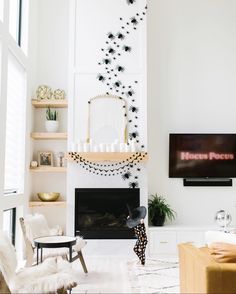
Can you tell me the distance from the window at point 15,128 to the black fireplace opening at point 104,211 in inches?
38.3

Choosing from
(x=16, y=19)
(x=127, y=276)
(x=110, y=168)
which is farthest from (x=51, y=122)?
(x=127, y=276)

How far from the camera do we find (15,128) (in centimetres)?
521

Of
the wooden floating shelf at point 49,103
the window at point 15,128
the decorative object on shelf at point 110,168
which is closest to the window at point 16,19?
the window at point 15,128

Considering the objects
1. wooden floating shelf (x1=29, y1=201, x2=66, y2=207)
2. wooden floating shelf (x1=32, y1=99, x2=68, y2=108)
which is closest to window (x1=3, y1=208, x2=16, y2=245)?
wooden floating shelf (x1=29, y1=201, x2=66, y2=207)

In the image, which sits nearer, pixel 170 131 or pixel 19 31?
pixel 19 31

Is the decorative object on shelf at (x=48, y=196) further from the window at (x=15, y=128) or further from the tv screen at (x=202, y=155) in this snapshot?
the tv screen at (x=202, y=155)

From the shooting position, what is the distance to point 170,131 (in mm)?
6262

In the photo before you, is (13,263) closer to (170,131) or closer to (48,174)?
(48,174)

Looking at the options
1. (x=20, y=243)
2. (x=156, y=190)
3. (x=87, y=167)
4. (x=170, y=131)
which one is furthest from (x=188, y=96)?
(x=20, y=243)

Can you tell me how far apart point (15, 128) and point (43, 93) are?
97cm

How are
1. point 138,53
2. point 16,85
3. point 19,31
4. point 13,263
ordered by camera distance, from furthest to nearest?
point 138,53 → point 19,31 → point 16,85 → point 13,263

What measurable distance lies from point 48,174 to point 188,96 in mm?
2690

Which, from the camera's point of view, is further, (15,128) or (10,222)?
(15,128)

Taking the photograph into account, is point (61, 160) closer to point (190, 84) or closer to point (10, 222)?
point (10, 222)
